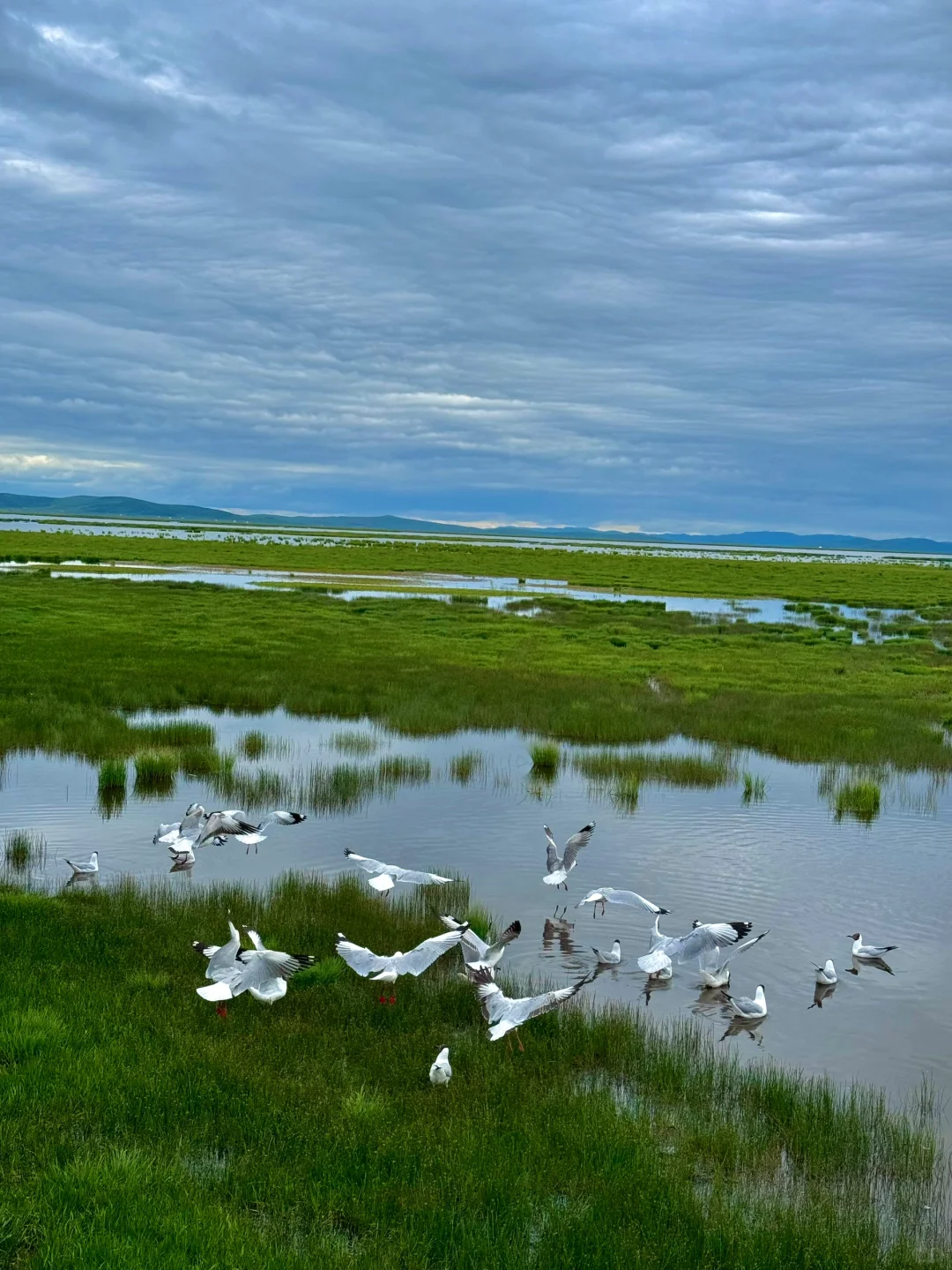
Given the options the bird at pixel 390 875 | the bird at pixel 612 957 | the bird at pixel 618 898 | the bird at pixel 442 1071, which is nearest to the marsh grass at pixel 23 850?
the bird at pixel 390 875

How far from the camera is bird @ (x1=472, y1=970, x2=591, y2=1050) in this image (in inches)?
349

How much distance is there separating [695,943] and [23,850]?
8.22 m

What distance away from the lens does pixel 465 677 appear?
30766 mm

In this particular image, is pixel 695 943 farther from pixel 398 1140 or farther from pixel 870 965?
pixel 398 1140

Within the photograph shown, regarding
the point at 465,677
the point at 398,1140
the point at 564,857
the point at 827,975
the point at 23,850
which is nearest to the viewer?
the point at 398,1140

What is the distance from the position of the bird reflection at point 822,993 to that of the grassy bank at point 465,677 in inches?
468

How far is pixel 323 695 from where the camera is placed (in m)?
27.3

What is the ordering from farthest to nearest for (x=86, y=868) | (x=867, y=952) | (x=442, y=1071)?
(x=86, y=868), (x=867, y=952), (x=442, y=1071)

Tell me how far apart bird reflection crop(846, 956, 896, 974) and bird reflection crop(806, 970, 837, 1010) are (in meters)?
0.61

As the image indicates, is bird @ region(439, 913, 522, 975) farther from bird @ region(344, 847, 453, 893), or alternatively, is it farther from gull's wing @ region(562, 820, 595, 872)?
gull's wing @ region(562, 820, 595, 872)

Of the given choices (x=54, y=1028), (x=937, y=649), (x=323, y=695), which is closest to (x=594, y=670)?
(x=323, y=695)

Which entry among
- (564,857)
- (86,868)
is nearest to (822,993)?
(564,857)

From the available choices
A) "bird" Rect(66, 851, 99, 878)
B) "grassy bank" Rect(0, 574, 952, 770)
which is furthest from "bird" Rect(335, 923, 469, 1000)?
"grassy bank" Rect(0, 574, 952, 770)

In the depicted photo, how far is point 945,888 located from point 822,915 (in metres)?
2.24
